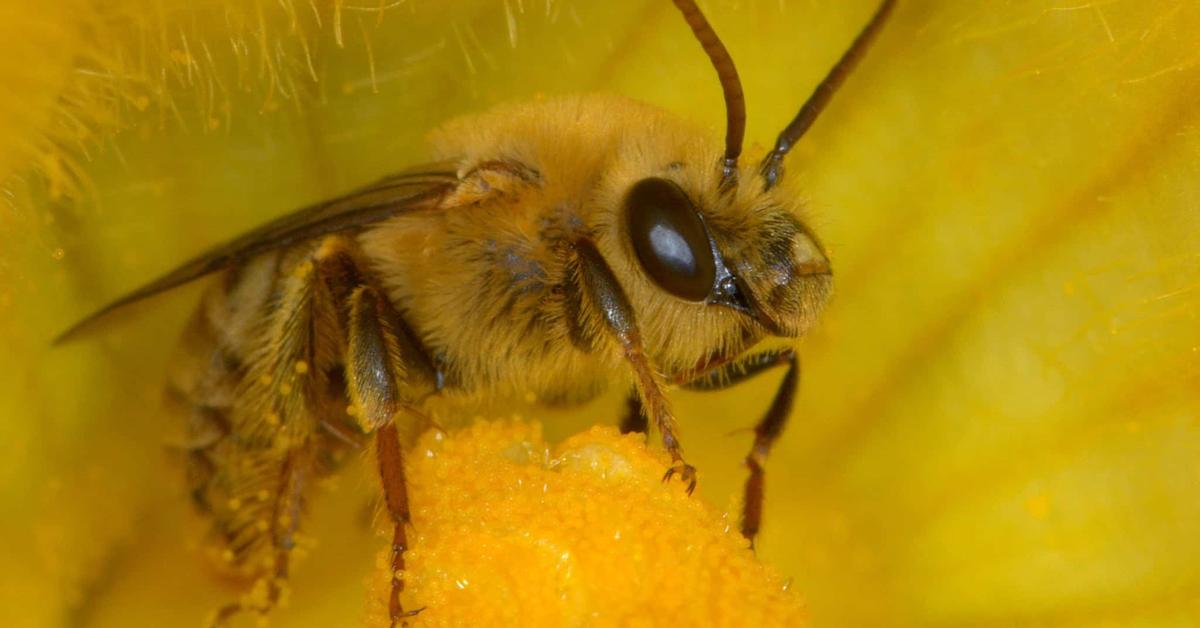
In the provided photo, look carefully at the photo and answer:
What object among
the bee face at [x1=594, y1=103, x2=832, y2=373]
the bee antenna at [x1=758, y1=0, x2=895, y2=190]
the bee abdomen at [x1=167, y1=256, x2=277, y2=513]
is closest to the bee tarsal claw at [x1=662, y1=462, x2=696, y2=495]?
the bee face at [x1=594, y1=103, x2=832, y2=373]

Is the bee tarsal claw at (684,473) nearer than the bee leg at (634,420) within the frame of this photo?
Yes

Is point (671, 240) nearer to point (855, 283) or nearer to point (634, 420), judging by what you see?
point (634, 420)

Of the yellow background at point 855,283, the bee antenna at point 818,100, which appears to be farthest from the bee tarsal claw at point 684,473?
the yellow background at point 855,283

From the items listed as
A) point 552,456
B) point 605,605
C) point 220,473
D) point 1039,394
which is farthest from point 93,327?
point 1039,394

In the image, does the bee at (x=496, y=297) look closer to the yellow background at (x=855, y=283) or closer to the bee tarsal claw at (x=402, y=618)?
the bee tarsal claw at (x=402, y=618)

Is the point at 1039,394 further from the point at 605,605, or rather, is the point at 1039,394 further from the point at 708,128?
the point at 605,605

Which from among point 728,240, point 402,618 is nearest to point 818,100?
point 728,240

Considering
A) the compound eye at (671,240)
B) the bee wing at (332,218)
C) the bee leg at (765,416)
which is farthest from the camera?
the bee leg at (765,416)
